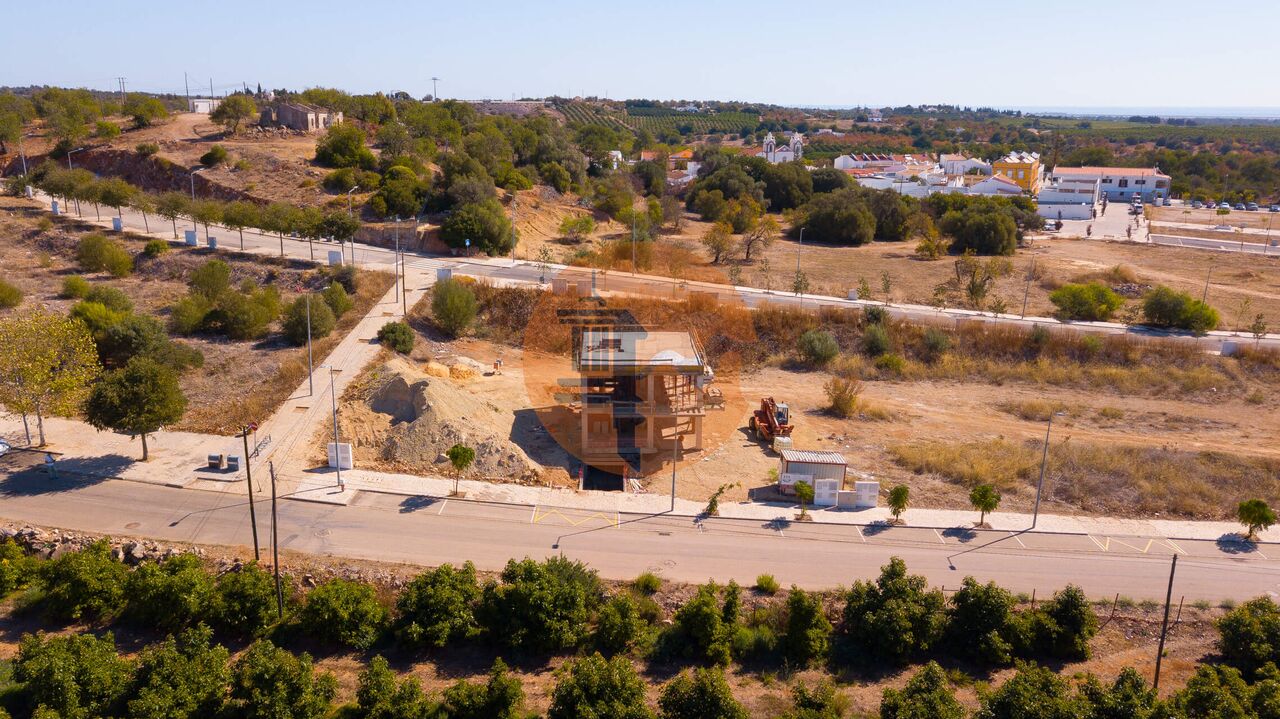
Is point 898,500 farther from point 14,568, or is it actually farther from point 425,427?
point 14,568

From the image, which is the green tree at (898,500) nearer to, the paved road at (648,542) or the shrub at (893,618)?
the paved road at (648,542)

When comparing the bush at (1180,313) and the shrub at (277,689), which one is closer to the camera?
the shrub at (277,689)

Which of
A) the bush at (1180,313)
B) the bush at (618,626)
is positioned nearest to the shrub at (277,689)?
the bush at (618,626)

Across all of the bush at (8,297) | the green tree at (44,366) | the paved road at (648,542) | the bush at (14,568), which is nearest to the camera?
the bush at (14,568)

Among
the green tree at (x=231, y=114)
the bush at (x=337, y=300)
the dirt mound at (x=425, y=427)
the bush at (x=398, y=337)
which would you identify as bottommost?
the dirt mound at (x=425, y=427)

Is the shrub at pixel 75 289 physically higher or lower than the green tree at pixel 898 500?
higher

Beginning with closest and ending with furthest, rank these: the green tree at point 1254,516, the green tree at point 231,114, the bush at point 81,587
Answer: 1. the bush at point 81,587
2. the green tree at point 1254,516
3. the green tree at point 231,114

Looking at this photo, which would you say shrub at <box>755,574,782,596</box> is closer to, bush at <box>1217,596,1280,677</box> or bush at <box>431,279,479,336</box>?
bush at <box>1217,596,1280,677</box>
